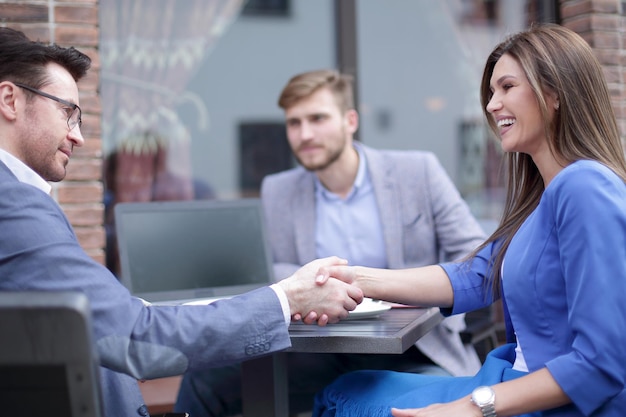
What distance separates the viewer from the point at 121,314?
63.7 inches

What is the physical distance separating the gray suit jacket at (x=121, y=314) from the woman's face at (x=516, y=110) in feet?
2.56

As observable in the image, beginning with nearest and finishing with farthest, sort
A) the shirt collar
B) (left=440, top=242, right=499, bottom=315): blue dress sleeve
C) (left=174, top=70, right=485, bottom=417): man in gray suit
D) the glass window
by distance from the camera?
the shirt collar
(left=440, top=242, right=499, bottom=315): blue dress sleeve
(left=174, top=70, right=485, bottom=417): man in gray suit
the glass window

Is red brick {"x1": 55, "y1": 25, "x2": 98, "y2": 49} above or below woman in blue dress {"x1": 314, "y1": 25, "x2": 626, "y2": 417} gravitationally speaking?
above

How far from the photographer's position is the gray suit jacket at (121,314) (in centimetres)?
154

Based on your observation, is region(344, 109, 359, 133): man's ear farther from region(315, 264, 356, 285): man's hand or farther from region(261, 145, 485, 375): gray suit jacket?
region(315, 264, 356, 285): man's hand

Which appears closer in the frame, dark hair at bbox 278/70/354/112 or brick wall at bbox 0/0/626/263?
brick wall at bbox 0/0/626/263

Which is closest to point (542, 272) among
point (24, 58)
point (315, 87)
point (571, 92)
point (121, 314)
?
point (571, 92)

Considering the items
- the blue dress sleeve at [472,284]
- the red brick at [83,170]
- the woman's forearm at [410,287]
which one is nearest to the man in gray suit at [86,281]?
the woman's forearm at [410,287]

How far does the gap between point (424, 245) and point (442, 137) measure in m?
2.58

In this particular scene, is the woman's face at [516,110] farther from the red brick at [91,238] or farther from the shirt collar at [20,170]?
the red brick at [91,238]

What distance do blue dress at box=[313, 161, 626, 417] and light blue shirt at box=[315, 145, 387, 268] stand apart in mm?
1271

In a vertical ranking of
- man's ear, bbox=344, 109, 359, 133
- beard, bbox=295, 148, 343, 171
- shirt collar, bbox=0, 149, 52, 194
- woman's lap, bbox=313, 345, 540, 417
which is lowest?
woman's lap, bbox=313, 345, 540, 417

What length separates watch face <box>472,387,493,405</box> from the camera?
1661 mm

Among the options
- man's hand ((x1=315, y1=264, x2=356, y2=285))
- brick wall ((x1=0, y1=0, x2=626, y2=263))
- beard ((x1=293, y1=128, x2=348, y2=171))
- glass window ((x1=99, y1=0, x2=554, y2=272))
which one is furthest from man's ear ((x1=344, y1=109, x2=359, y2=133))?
man's hand ((x1=315, y1=264, x2=356, y2=285))
